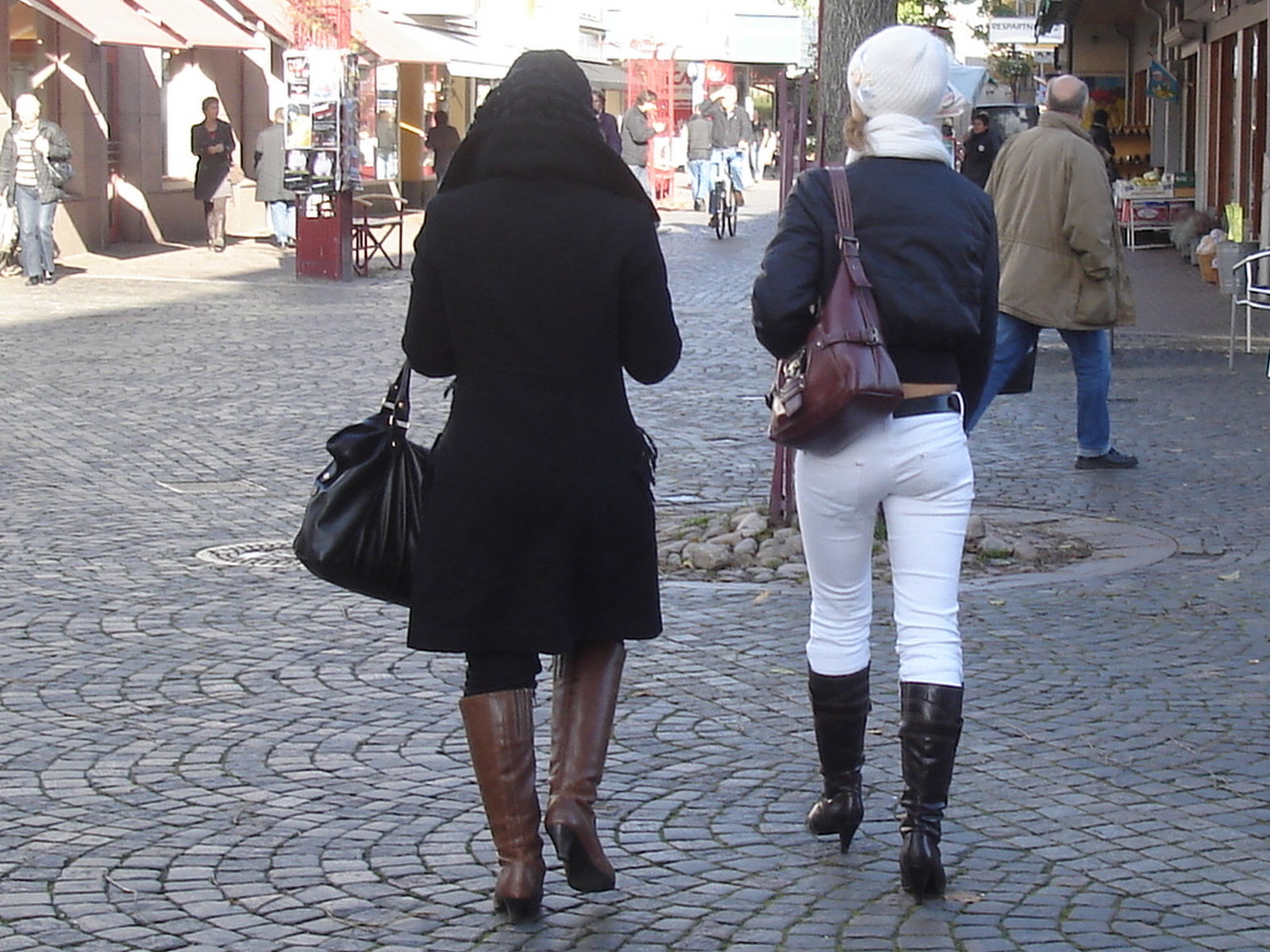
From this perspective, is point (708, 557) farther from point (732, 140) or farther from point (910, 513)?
point (732, 140)

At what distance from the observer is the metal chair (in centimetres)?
1342

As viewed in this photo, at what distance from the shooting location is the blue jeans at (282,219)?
2639 cm

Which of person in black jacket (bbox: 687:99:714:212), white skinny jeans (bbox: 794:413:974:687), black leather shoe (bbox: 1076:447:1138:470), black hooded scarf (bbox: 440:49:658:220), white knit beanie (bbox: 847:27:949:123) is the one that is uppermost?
person in black jacket (bbox: 687:99:714:212)

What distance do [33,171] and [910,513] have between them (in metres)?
17.2

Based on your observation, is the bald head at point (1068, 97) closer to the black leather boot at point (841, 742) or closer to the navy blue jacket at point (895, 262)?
the navy blue jacket at point (895, 262)

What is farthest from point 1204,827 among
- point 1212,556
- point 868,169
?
point 1212,556

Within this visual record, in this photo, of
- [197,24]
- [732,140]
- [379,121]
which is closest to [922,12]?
[379,121]

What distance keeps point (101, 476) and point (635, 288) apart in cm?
633

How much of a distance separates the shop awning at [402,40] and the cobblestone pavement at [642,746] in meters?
21.6

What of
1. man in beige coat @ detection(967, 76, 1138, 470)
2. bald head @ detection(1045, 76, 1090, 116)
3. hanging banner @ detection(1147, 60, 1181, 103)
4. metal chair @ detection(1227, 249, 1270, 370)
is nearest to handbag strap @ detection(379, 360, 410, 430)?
man in beige coat @ detection(967, 76, 1138, 470)

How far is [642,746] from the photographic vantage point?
5.55m

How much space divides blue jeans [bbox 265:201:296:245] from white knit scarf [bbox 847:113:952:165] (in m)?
22.2

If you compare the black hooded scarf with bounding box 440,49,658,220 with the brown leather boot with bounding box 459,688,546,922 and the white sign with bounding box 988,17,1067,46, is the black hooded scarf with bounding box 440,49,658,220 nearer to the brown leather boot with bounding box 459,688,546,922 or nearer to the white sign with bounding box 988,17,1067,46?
the brown leather boot with bounding box 459,688,546,922

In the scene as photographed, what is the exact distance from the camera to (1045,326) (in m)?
9.70
